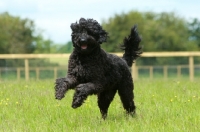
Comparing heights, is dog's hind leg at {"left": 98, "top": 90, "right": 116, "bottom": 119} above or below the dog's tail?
below

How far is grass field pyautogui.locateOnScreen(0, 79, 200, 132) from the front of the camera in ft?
19.8

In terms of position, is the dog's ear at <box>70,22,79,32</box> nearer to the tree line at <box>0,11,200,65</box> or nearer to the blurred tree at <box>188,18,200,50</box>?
the tree line at <box>0,11,200,65</box>

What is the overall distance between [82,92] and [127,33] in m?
30.2

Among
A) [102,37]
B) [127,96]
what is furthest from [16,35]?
[102,37]

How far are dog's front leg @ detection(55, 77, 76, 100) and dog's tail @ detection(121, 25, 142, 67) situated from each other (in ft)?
6.65

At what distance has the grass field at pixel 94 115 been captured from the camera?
6043mm

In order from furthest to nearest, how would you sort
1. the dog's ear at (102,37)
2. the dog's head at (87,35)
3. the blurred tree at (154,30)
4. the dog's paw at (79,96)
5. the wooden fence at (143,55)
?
1. the blurred tree at (154,30)
2. the wooden fence at (143,55)
3. the dog's ear at (102,37)
4. the dog's head at (87,35)
5. the dog's paw at (79,96)

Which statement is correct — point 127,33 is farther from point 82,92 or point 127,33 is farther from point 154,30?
point 82,92

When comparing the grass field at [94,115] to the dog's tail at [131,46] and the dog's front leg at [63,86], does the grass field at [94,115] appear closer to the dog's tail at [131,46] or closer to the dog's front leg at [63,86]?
the dog's front leg at [63,86]

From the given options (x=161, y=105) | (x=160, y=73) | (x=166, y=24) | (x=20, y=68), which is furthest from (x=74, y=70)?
(x=166, y=24)

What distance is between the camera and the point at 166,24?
1563 inches

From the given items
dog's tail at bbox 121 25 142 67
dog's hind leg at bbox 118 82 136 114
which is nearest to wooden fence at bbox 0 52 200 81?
dog's tail at bbox 121 25 142 67

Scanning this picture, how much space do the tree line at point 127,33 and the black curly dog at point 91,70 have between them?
25.7 m

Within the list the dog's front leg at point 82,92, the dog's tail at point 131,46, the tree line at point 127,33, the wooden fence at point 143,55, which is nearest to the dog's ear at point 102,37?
the dog's front leg at point 82,92
